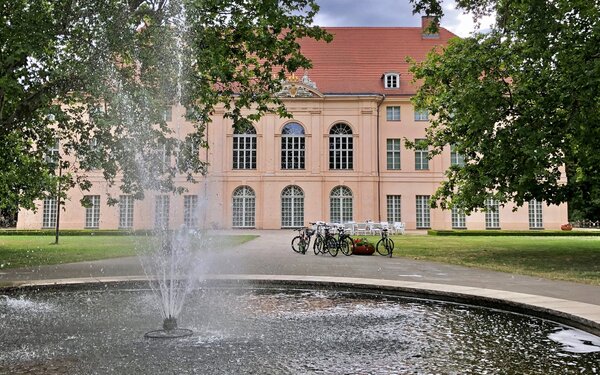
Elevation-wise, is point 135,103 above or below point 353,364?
above

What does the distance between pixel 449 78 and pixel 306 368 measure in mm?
16140

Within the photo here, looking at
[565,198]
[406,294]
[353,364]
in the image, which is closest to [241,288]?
[406,294]

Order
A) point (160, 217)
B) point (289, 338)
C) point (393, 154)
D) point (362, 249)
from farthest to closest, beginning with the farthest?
point (393, 154)
point (362, 249)
point (160, 217)
point (289, 338)

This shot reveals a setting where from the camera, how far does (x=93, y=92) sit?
12859 mm

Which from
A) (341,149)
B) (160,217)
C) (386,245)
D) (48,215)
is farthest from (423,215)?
(160,217)

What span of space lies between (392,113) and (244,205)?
1439cm

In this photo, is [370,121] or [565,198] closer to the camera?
[565,198]

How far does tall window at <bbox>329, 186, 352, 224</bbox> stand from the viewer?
1651 inches

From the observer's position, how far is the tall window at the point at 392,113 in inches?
1694

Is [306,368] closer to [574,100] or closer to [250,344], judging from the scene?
[250,344]

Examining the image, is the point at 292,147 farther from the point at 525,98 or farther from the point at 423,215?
the point at 525,98

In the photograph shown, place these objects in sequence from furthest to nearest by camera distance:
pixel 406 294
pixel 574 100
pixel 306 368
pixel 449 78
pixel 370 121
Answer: pixel 370 121
pixel 449 78
pixel 574 100
pixel 406 294
pixel 306 368

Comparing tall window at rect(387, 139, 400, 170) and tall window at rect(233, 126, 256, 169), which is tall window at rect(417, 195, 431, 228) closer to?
tall window at rect(387, 139, 400, 170)

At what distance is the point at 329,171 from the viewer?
4222 centimetres
